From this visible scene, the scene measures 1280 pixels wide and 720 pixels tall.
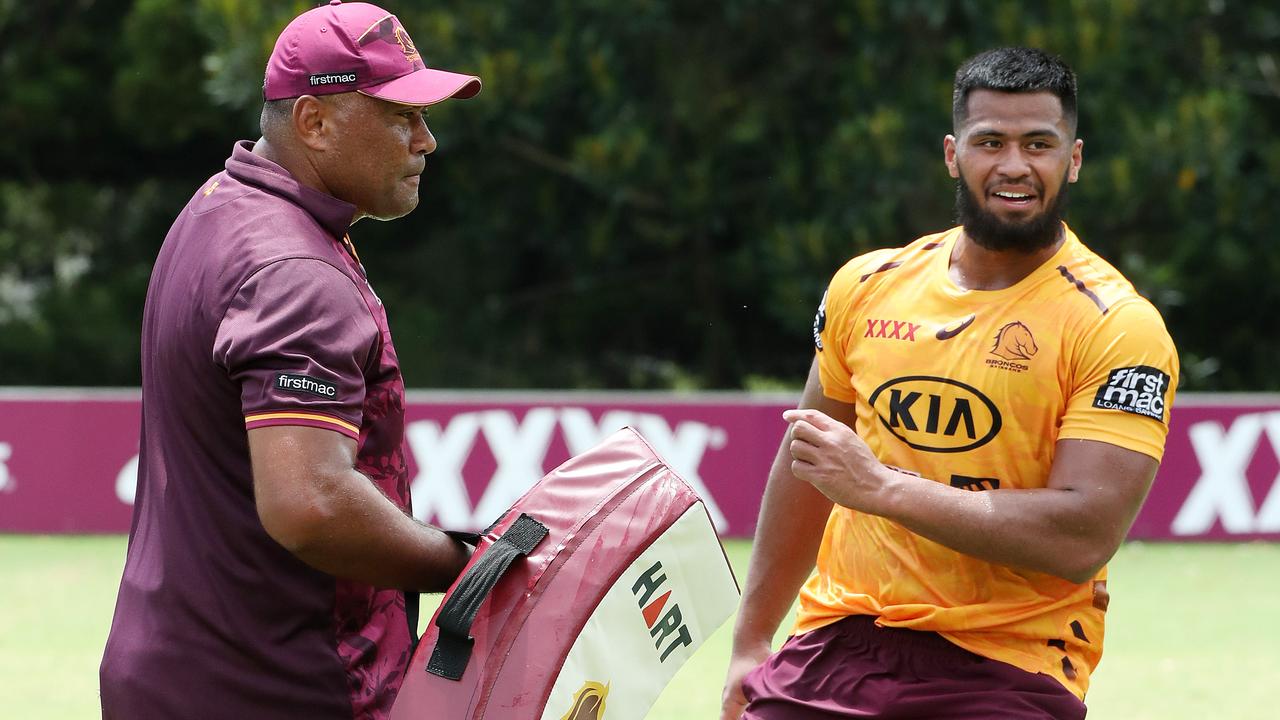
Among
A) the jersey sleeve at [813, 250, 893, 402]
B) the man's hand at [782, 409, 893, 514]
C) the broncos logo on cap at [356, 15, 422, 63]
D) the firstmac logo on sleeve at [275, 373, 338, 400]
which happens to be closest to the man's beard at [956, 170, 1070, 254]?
the jersey sleeve at [813, 250, 893, 402]

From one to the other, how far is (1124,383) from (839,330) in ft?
2.23

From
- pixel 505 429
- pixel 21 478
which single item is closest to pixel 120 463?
pixel 21 478

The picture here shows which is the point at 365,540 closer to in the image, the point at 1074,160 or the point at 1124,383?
the point at 1124,383

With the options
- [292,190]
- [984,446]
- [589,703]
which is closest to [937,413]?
[984,446]

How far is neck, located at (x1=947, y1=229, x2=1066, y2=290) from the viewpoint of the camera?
3.38 m

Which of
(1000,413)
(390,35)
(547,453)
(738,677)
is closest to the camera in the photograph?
(390,35)

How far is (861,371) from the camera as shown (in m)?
3.48

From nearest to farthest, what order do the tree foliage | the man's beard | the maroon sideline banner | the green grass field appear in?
the man's beard, the green grass field, the maroon sideline banner, the tree foliage

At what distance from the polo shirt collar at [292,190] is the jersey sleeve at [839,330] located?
1150 millimetres

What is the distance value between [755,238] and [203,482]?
49.0ft

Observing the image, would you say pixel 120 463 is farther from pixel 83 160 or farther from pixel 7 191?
pixel 7 191

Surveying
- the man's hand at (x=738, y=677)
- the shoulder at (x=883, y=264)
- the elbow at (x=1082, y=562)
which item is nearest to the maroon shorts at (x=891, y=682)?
the man's hand at (x=738, y=677)

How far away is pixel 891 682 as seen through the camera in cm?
332

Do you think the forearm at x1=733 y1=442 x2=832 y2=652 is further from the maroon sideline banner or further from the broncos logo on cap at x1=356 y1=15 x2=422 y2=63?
the maroon sideline banner
